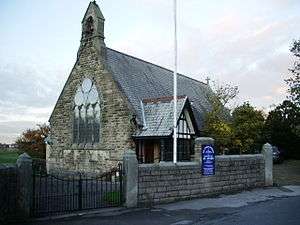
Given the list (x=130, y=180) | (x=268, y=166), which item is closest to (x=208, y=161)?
(x=130, y=180)

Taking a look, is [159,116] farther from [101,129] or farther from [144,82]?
[144,82]

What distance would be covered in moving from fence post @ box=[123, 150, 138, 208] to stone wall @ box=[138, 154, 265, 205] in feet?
1.07

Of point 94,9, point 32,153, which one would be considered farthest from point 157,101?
point 32,153

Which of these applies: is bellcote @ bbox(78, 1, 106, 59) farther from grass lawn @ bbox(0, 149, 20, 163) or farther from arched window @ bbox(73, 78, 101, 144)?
grass lawn @ bbox(0, 149, 20, 163)

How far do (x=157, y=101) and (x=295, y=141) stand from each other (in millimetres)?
23719

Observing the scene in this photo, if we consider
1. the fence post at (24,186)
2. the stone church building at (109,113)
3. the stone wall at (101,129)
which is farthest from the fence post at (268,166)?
the fence post at (24,186)

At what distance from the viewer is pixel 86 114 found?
2995 cm

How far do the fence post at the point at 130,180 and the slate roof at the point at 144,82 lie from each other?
10.9m

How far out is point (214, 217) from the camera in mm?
13594

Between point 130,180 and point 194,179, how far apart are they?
384cm

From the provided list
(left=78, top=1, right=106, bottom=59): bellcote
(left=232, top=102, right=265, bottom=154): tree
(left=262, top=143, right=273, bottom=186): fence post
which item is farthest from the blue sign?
(left=78, top=1, right=106, bottom=59): bellcote

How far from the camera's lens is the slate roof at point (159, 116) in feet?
82.4

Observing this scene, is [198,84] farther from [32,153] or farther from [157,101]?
[32,153]

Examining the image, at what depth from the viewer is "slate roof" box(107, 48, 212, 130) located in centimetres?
2852
